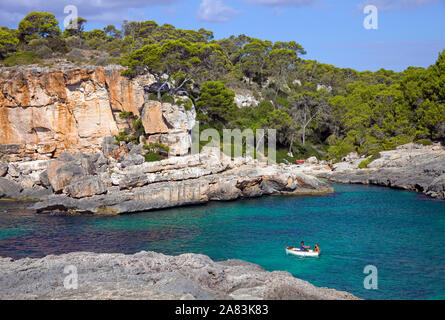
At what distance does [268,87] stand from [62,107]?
113 ft

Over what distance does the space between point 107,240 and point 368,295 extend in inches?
613

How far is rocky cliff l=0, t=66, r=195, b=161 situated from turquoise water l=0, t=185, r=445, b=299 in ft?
39.5

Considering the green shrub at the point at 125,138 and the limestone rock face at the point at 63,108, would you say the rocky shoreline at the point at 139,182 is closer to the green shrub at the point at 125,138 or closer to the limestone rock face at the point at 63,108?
the green shrub at the point at 125,138

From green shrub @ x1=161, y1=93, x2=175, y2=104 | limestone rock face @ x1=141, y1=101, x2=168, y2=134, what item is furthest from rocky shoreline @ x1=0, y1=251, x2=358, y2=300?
green shrub @ x1=161, y1=93, x2=175, y2=104

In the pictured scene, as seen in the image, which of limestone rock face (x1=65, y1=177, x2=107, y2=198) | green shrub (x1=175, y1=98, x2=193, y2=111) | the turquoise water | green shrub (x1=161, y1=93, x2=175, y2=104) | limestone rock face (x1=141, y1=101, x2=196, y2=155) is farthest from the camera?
green shrub (x1=161, y1=93, x2=175, y2=104)

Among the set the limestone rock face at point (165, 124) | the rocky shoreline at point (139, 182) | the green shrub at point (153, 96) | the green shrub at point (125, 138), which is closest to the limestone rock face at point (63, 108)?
the green shrub at point (153, 96)

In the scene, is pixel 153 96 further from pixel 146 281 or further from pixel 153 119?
pixel 146 281

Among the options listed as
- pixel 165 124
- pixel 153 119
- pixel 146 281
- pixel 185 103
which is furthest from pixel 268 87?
pixel 146 281

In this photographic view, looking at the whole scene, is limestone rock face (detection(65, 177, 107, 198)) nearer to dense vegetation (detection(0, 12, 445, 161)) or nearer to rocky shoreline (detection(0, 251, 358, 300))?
dense vegetation (detection(0, 12, 445, 161))

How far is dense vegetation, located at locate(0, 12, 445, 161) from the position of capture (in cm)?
4744

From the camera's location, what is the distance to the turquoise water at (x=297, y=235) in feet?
59.2

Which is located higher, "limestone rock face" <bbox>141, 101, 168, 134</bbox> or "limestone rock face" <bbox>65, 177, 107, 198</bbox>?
"limestone rock face" <bbox>141, 101, 168, 134</bbox>

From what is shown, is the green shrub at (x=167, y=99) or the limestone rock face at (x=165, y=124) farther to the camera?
the green shrub at (x=167, y=99)

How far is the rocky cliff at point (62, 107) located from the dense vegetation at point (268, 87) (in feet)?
9.96
